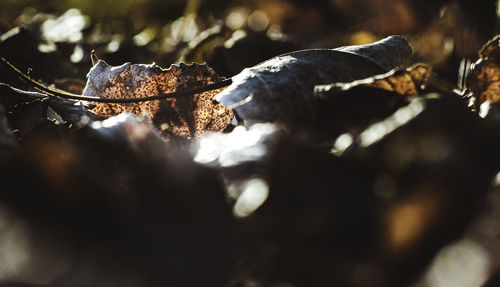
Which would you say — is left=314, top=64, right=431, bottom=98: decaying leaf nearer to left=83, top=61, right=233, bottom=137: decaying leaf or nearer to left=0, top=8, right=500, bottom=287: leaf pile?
left=0, top=8, right=500, bottom=287: leaf pile

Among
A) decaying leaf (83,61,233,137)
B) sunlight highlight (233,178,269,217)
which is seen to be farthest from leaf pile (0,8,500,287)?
decaying leaf (83,61,233,137)

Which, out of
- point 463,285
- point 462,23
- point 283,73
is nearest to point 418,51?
point 462,23

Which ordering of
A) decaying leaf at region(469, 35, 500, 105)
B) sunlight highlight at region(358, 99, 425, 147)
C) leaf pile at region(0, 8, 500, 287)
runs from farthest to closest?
decaying leaf at region(469, 35, 500, 105)
sunlight highlight at region(358, 99, 425, 147)
leaf pile at region(0, 8, 500, 287)

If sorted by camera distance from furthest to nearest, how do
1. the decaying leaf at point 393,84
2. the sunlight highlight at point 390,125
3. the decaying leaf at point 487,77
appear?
the decaying leaf at point 487,77 < the decaying leaf at point 393,84 < the sunlight highlight at point 390,125

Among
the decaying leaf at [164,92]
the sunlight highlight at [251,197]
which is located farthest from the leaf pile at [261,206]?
the decaying leaf at [164,92]

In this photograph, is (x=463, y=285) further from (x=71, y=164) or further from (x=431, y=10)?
(x=431, y=10)

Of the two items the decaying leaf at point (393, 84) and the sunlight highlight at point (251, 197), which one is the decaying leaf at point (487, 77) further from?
A: the sunlight highlight at point (251, 197)

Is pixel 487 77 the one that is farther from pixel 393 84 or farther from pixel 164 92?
pixel 164 92
